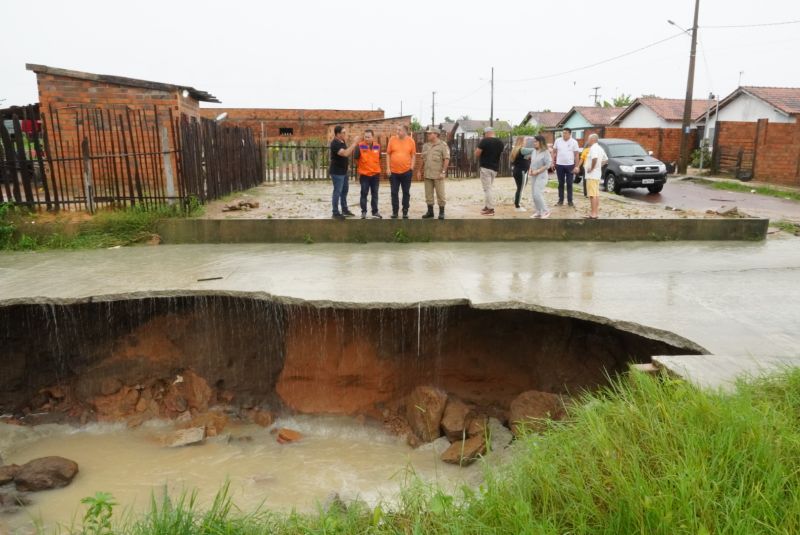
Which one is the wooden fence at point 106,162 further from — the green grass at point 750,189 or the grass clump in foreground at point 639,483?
the green grass at point 750,189

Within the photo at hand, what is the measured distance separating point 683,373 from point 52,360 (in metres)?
6.90

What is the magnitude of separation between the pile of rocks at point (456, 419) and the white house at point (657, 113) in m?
32.1

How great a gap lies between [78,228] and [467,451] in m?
7.27

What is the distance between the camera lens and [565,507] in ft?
9.36

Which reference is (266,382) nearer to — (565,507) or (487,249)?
(487,249)

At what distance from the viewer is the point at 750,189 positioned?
59.0 feet

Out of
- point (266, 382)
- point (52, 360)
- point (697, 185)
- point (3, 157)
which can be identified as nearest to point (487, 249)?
point (266, 382)

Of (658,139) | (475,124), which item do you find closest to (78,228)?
(658,139)

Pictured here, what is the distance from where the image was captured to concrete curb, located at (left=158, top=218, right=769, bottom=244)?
31.3 feet

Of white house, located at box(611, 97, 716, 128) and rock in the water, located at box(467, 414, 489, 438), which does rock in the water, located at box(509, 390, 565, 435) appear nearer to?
rock in the water, located at box(467, 414, 489, 438)

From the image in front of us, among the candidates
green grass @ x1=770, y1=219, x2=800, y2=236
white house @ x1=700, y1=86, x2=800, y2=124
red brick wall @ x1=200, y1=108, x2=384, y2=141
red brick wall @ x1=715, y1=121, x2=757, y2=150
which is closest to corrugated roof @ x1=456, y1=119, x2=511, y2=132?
white house @ x1=700, y1=86, x2=800, y2=124

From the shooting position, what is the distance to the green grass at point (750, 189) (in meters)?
16.3

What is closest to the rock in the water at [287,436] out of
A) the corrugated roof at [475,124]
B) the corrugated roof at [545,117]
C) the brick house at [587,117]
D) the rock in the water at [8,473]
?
the rock in the water at [8,473]

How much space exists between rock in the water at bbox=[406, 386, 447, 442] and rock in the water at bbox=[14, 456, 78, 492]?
352 cm
